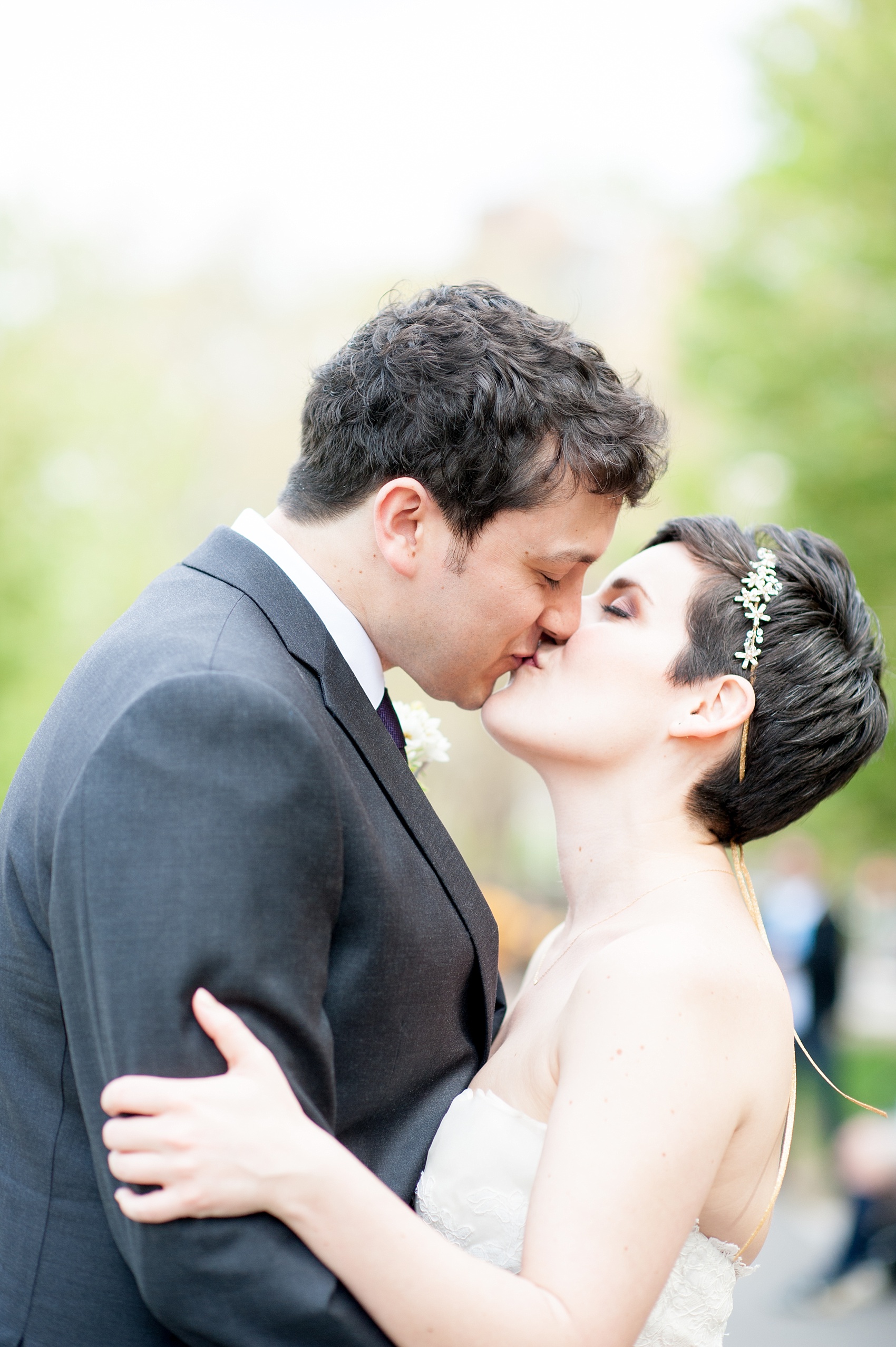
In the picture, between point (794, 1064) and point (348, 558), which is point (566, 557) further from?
point (794, 1064)

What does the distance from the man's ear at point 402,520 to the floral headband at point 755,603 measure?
0.83 metres

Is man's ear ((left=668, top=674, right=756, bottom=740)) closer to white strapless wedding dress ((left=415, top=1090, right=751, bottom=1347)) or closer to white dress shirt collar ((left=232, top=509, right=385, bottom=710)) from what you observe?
white dress shirt collar ((left=232, top=509, right=385, bottom=710))

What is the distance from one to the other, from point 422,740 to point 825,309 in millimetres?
7168

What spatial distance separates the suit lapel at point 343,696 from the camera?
2051mm

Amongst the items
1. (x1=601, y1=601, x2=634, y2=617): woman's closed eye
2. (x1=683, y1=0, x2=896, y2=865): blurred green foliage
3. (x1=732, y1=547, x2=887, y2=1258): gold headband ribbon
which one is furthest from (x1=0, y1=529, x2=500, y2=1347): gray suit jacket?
(x1=683, y1=0, x2=896, y2=865): blurred green foliage

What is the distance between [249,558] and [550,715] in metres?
0.90

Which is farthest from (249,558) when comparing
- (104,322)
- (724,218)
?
(104,322)

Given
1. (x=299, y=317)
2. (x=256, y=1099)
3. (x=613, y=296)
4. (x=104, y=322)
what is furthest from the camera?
(x=613, y=296)

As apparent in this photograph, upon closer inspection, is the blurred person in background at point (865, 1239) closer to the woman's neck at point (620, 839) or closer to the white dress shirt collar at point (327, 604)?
the woman's neck at point (620, 839)

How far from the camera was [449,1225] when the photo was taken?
222 cm

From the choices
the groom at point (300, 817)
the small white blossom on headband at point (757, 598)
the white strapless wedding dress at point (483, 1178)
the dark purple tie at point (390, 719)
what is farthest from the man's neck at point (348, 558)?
the white strapless wedding dress at point (483, 1178)

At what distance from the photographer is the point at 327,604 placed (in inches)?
91.6

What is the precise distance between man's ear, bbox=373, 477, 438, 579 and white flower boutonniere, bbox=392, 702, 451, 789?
0.74 m

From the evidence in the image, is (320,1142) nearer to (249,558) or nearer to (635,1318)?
(635,1318)
